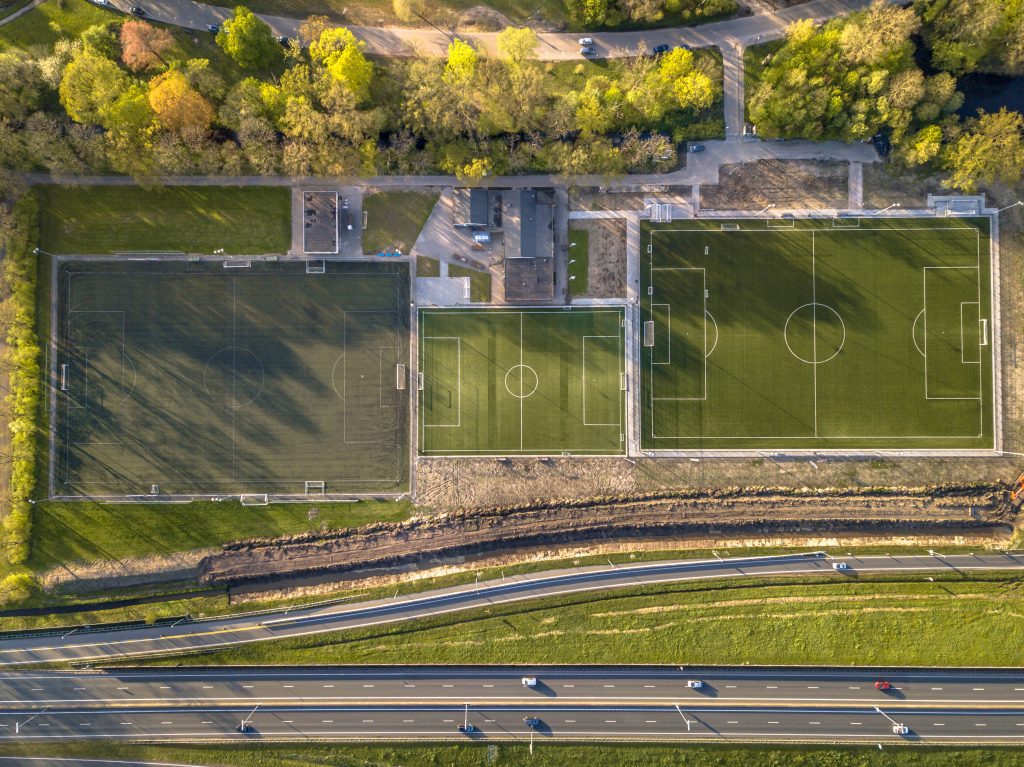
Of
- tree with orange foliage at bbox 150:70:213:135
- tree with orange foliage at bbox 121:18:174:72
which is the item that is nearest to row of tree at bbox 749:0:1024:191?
tree with orange foliage at bbox 150:70:213:135

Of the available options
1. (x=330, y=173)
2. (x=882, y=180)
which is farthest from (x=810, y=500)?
(x=330, y=173)

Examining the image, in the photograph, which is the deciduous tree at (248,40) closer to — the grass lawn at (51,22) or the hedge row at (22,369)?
the grass lawn at (51,22)

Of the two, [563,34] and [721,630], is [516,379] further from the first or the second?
[563,34]

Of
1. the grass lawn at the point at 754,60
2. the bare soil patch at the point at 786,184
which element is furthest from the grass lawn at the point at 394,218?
the grass lawn at the point at 754,60

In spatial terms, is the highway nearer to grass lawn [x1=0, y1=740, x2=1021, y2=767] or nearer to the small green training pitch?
grass lawn [x1=0, y1=740, x2=1021, y2=767]

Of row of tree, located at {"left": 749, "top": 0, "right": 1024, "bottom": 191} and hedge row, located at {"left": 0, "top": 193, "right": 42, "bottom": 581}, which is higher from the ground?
row of tree, located at {"left": 749, "top": 0, "right": 1024, "bottom": 191}

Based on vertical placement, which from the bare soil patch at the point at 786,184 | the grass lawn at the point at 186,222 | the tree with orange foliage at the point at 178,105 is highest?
the tree with orange foliage at the point at 178,105
